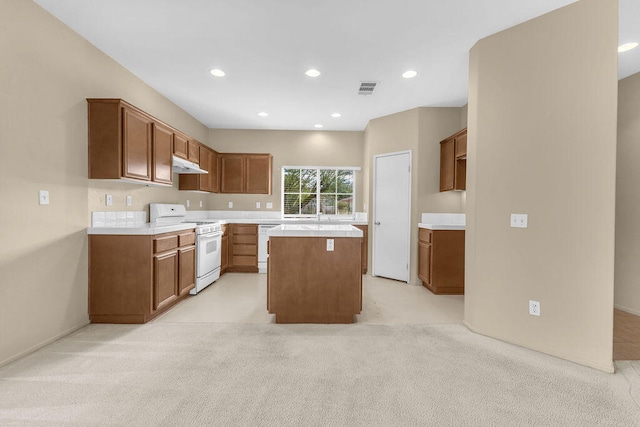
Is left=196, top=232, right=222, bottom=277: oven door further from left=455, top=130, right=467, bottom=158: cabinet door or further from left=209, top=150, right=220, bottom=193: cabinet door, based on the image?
left=455, top=130, right=467, bottom=158: cabinet door

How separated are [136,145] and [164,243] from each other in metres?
1.08

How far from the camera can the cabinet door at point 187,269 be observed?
3491 millimetres

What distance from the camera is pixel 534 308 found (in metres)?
2.42

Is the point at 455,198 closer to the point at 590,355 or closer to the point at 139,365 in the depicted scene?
the point at 590,355

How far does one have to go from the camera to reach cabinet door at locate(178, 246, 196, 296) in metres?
3.49

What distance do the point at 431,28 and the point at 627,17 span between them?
1578mm

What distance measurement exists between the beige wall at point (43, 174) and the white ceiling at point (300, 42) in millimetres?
278

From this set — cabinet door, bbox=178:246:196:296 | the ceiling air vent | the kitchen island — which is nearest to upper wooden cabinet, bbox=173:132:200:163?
cabinet door, bbox=178:246:196:296

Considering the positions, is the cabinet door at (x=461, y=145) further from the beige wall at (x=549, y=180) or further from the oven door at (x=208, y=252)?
the oven door at (x=208, y=252)

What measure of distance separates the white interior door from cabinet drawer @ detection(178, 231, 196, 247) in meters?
2.94

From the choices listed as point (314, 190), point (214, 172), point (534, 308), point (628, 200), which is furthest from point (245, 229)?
point (628, 200)

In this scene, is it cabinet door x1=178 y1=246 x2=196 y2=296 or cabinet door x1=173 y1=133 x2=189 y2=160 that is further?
cabinet door x1=173 y1=133 x2=189 y2=160

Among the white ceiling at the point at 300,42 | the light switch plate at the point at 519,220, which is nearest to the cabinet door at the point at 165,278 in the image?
the white ceiling at the point at 300,42

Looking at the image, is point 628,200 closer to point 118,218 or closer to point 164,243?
point 164,243
